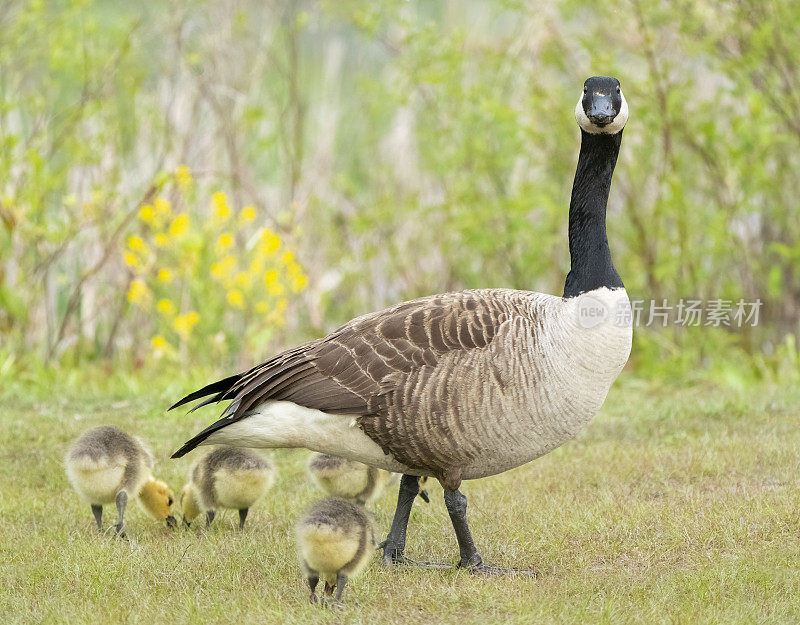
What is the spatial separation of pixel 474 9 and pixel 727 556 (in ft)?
37.7

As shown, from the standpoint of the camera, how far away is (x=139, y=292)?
31.0 ft

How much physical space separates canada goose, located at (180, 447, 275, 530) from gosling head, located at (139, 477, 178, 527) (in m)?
0.15

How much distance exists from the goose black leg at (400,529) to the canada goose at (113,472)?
4.46 feet

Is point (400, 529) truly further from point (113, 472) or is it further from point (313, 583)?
point (113, 472)

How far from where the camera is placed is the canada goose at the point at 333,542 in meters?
4.06

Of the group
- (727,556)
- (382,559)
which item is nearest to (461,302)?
(382,559)

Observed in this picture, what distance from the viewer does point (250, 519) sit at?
19.0 feet

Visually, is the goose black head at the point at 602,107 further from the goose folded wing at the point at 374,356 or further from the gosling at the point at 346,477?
the gosling at the point at 346,477

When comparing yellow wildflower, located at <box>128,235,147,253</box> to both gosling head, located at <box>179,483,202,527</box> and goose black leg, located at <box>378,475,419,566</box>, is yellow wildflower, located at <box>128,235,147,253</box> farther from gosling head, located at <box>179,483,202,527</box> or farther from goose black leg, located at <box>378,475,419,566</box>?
goose black leg, located at <box>378,475,419,566</box>

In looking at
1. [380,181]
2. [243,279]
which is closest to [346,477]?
[243,279]

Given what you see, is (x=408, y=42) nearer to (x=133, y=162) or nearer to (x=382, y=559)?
(x=133, y=162)

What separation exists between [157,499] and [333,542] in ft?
5.89

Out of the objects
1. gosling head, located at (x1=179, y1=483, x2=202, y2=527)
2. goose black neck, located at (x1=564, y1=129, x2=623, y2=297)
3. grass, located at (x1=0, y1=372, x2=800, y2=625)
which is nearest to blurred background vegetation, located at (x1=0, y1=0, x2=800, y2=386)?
grass, located at (x1=0, y1=372, x2=800, y2=625)

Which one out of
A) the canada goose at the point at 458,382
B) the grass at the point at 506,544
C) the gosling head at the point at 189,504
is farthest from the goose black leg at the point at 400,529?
the gosling head at the point at 189,504
